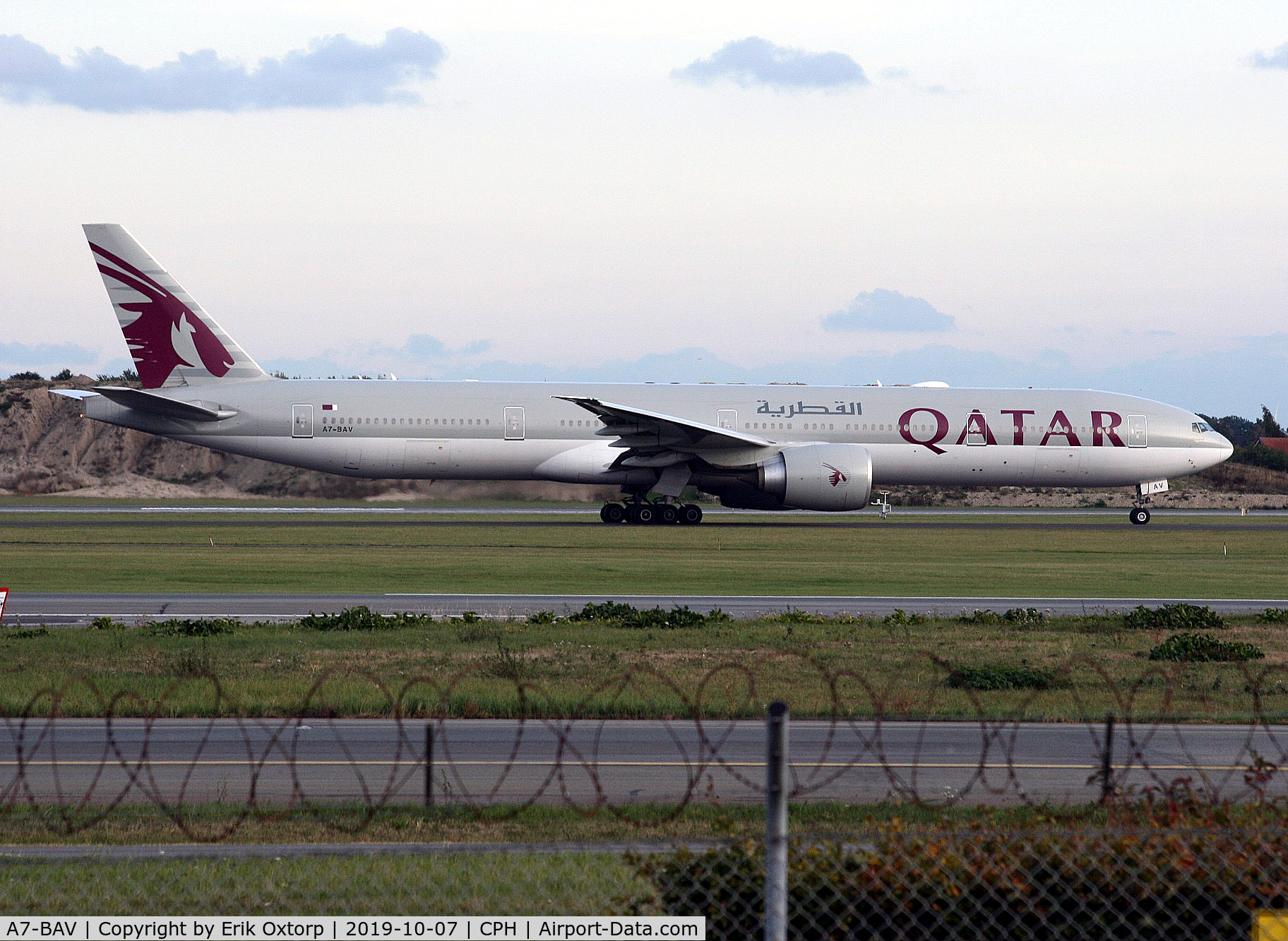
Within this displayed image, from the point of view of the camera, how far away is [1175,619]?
71.6 feet

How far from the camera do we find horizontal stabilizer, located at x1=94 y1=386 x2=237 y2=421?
45781mm

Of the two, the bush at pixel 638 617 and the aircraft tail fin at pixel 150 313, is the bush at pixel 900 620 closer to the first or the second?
the bush at pixel 638 617

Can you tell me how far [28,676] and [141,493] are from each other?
75.5 meters

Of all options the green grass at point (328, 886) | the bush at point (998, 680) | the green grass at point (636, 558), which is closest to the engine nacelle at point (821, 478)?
the green grass at point (636, 558)

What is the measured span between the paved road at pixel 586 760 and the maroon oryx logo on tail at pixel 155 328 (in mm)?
37222

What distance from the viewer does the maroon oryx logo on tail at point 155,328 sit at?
158 feet

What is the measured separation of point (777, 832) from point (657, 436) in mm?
41735

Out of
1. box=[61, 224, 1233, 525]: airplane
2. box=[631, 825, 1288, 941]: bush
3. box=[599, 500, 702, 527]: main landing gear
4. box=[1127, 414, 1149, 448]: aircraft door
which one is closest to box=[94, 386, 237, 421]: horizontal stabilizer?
box=[61, 224, 1233, 525]: airplane

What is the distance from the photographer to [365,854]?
821 centimetres

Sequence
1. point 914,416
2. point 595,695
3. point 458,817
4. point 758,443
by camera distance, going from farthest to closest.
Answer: point 914,416 < point 758,443 < point 595,695 < point 458,817

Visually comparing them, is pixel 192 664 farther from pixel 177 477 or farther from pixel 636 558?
pixel 177 477

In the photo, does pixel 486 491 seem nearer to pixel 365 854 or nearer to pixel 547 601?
pixel 547 601

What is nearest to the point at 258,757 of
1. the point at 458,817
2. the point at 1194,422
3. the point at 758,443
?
the point at 458,817

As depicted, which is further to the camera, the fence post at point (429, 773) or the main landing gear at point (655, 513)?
the main landing gear at point (655, 513)
